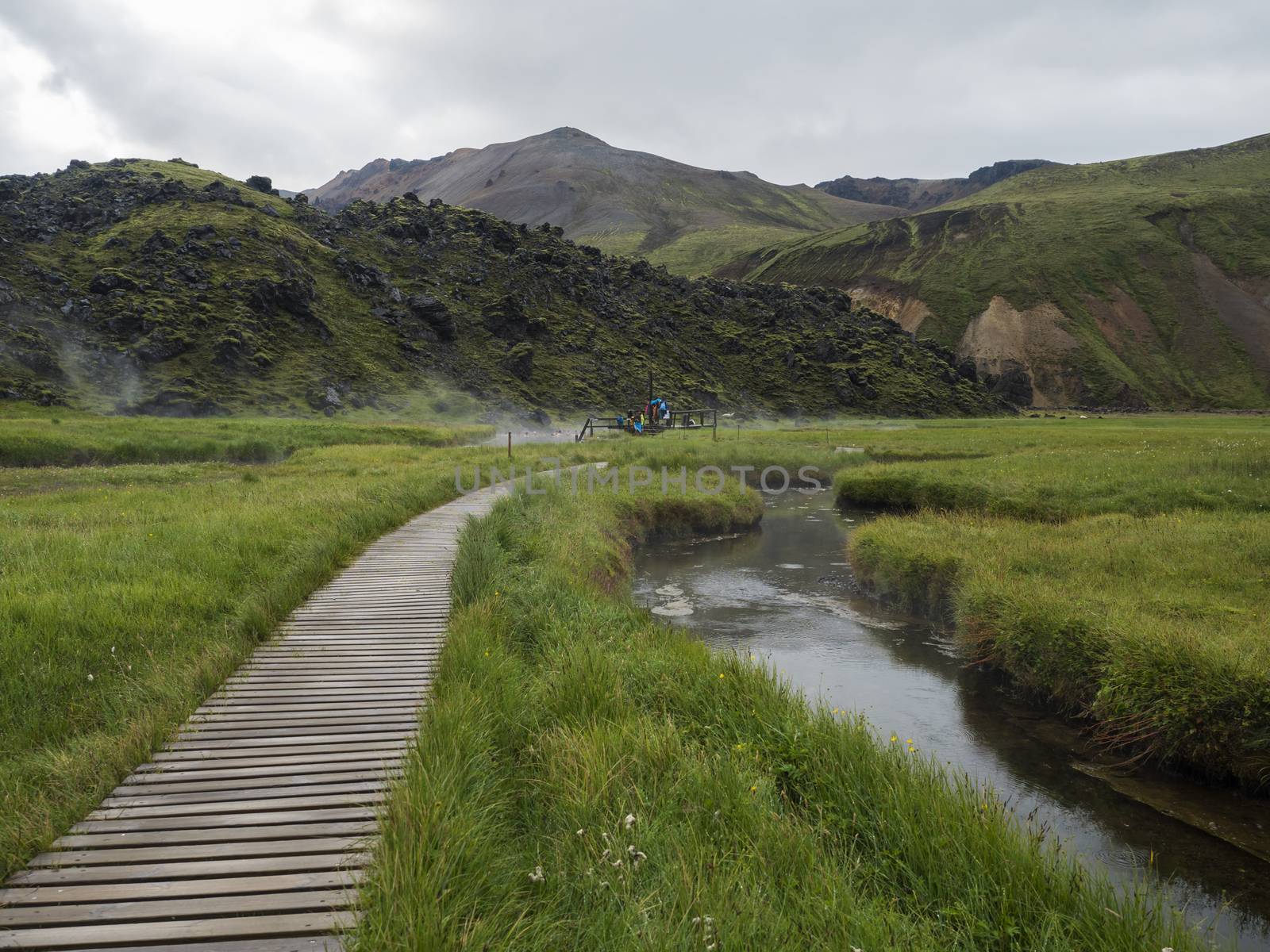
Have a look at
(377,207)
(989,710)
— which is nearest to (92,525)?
(989,710)

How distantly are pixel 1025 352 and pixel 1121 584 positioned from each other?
140 m

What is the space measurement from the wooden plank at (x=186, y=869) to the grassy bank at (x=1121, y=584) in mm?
8522

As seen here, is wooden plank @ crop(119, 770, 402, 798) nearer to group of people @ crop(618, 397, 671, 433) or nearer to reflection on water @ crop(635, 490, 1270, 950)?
reflection on water @ crop(635, 490, 1270, 950)

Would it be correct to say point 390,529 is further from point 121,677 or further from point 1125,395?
point 1125,395

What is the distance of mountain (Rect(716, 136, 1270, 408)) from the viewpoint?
Answer: 126062 mm

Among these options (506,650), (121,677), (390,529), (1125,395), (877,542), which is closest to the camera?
(121,677)

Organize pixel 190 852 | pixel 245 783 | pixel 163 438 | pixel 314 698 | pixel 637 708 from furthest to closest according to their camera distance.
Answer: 1. pixel 163 438
2. pixel 637 708
3. pixel 314 698
4. pixel 245 783
5. pixel 190 852

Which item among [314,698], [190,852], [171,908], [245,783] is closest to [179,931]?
[171,908]

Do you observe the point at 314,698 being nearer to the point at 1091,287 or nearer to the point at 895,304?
the point at 895,304

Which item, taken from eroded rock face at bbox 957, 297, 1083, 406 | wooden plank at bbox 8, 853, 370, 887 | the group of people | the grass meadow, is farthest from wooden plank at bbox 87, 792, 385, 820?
eroded rock face at bbox 957, 297, 1083, 406

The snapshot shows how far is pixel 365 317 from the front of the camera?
84.1 metres

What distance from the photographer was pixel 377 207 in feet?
372

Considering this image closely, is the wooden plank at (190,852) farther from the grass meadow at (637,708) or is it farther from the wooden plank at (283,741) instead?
the wooden plank at (283,741)

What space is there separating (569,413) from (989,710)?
2821 inches
